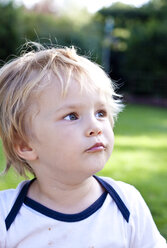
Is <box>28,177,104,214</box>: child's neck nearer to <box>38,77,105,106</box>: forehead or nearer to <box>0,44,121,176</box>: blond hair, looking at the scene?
<box>0,44,121,176</box>: blond hair

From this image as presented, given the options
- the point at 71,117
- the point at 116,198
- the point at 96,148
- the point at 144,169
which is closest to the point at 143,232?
the point at 116,198

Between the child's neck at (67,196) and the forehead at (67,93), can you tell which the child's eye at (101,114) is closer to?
the forehead at (67,93)

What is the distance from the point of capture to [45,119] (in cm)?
150

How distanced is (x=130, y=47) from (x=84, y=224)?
85.3 ft

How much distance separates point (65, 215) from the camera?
5.13 ft

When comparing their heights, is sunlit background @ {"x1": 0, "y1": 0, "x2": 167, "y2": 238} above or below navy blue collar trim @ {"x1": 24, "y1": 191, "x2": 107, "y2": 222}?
below

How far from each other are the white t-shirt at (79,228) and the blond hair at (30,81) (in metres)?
0.31

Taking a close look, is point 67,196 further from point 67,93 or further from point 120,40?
point 120,40

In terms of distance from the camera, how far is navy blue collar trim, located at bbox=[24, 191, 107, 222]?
156 cm

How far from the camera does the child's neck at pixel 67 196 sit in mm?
1599

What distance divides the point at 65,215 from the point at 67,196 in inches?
3.3

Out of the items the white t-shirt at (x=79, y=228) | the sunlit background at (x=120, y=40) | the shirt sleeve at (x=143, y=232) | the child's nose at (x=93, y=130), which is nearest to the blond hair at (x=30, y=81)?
the child's nose at (x=93, y=130)

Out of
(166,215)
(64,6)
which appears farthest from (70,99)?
(64,6)

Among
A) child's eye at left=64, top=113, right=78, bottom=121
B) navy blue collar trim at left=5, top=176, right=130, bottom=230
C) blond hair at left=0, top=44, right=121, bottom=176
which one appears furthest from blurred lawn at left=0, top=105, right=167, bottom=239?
child's eye at left=64, top=113, right=78, bottom=121
